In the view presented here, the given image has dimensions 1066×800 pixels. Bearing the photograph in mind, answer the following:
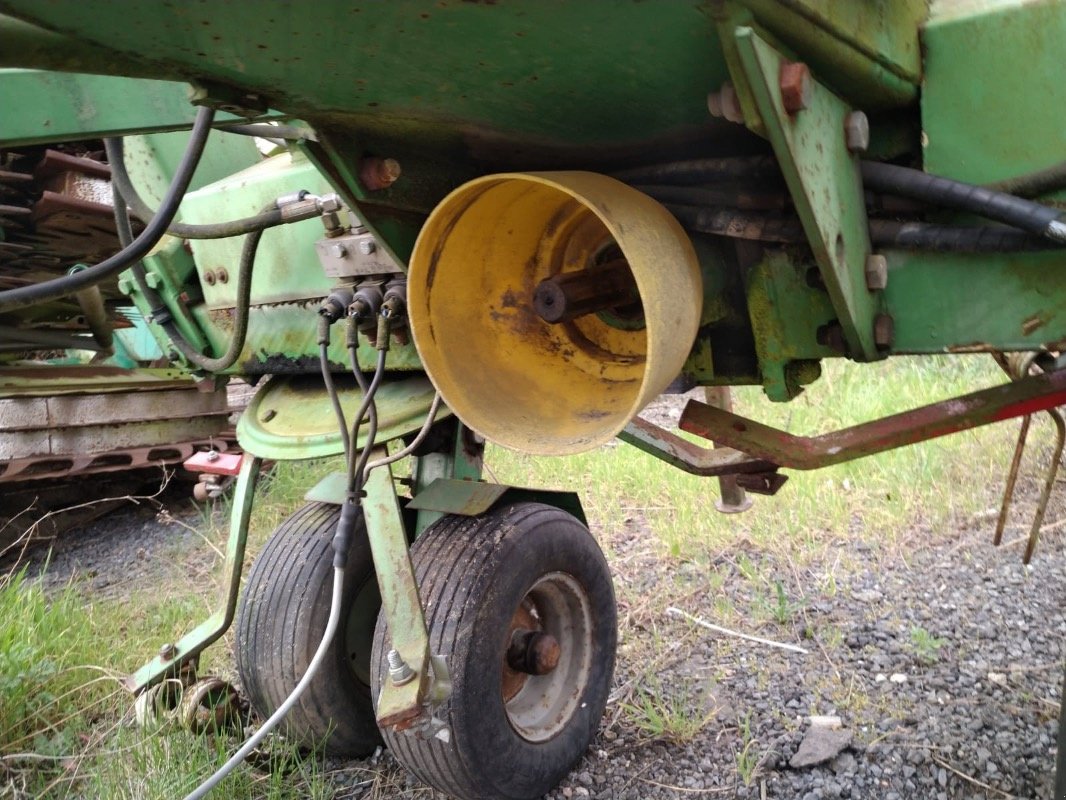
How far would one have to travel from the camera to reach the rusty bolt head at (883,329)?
4.44 feet

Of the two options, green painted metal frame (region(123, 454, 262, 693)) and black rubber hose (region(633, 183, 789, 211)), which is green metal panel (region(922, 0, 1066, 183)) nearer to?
black rubber hose (region(633, 183, 789, 211))

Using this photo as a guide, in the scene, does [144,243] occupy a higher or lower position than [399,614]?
higher

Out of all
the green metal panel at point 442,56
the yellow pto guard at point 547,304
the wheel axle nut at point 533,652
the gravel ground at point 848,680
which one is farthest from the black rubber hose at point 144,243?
the gravel ground at point 848,680

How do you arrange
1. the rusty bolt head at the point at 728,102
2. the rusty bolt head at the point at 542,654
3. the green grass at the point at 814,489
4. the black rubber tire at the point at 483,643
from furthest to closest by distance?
the green grass at the point at 814,489 < the rusty bolt head at the point at 542,654 < the black rubber tire at the point at 483,643 < the rusty bolt head at the point at 728,102

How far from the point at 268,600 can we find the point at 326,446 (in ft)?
1.45

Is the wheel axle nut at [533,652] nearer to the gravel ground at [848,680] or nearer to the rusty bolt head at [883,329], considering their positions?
the gravel ground at [848,680]

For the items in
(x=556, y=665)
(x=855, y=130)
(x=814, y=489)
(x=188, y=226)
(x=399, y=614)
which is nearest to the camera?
(x=855, y=130)

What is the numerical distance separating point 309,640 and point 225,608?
0.27 meters

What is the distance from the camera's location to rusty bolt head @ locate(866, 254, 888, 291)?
131cm

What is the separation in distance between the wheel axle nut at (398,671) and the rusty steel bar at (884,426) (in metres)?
0.72

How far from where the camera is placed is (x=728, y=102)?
1.04 meters

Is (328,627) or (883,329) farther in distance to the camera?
(328,627)

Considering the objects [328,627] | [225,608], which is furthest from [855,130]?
[225,608]

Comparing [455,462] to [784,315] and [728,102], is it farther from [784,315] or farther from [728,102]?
[728,102]
